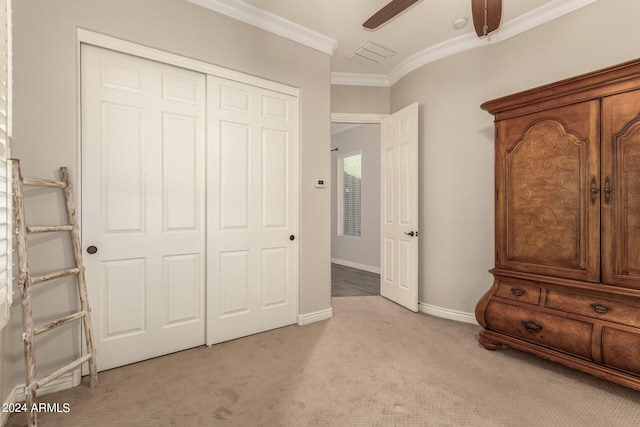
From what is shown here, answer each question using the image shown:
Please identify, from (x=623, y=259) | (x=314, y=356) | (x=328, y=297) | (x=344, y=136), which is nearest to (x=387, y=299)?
(x=328, y=297)

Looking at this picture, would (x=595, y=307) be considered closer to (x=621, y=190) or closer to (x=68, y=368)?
(x=621, y=190)

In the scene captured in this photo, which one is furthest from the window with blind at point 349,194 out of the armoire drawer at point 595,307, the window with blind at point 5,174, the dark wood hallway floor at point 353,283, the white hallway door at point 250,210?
the window with blind at point 5,174

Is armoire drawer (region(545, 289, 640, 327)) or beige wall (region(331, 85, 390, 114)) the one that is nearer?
armoire drawer (region(545, 289, 640, 327))

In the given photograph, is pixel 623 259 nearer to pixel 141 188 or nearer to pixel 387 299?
pixel 387 299

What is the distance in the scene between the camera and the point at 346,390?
2000 mm

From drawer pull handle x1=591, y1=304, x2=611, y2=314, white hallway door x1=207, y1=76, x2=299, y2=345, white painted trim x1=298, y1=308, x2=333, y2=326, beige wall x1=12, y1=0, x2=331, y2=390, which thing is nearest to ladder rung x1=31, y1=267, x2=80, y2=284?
beige wall x1=12, y1=0, x2=331, y2=390

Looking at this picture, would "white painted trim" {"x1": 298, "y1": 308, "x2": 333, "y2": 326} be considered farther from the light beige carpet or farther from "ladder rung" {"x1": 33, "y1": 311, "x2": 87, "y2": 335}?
"ladder rung" {"x1": 33, "y1": 311, "x2": 87, "y2": 335}

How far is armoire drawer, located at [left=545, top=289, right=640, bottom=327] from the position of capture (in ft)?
6.26

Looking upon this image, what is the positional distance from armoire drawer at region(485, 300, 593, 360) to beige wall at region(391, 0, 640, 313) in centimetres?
67

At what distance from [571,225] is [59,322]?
3237 millimetres

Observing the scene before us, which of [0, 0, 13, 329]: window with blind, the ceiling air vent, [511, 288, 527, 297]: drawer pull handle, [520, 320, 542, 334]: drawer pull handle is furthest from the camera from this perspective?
the ceiling air vent

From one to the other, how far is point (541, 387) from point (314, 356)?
59.4 inches

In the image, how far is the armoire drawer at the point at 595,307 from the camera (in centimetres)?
191

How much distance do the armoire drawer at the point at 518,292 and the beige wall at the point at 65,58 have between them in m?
2.61
